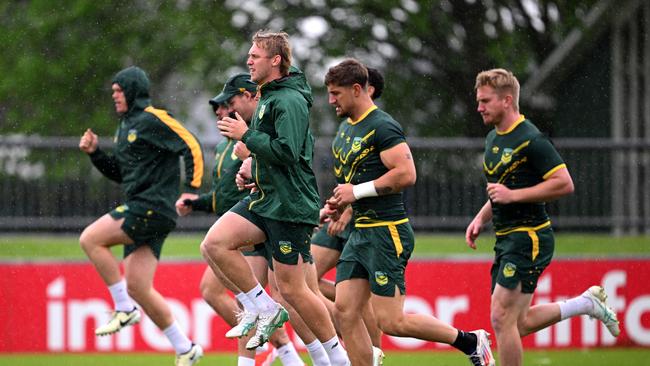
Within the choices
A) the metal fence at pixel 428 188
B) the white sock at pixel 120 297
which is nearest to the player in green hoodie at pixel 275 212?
the white sock at pixel 120 297

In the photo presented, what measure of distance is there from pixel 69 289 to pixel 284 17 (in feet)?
32.9

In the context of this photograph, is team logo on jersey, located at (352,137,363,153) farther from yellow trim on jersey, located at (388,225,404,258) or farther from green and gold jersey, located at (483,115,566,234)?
→ green and gold jersey, located at (483,115,566,234)

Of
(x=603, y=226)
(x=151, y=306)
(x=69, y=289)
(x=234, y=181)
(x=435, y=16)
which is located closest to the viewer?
(x=234, y=181)

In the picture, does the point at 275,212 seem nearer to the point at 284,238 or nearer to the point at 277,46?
the point at 284,238

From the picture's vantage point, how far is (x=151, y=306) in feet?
37.3

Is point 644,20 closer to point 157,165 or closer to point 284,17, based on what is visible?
point 284,17

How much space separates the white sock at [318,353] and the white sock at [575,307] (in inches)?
75.3

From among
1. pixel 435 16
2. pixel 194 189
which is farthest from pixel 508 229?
pixel 435 16

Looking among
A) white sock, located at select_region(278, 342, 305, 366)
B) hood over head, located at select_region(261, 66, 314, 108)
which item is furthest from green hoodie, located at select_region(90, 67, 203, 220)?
hood over head, located at select_region(261, 66, 314, 108)

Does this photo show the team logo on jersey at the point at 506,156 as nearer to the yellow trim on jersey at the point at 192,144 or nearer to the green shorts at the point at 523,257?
the green shorts at the point at 523,257

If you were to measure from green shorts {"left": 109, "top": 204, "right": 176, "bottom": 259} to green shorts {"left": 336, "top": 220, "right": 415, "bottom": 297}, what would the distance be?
8.86 feet

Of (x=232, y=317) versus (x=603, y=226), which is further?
(x=603, y=226)

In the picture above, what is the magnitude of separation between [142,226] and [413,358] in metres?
3.27

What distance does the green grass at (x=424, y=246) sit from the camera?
14.8 m
